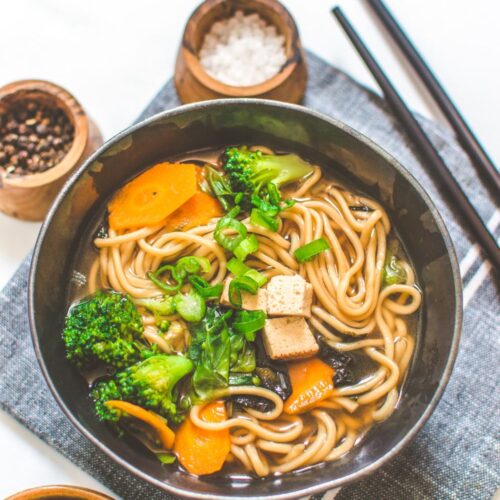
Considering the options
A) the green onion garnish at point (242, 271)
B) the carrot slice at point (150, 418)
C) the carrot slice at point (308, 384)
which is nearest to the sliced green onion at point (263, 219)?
the green onion garnish at point (242, 271)

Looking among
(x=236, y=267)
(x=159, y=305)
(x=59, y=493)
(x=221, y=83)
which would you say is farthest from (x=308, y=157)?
(x=59, y=493)

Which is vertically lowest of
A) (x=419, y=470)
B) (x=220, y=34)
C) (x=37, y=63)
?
(x=419, y=470)

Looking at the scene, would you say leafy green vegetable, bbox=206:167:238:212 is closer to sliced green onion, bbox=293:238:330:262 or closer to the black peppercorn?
sliced green onion, bbox=293:238:330:262

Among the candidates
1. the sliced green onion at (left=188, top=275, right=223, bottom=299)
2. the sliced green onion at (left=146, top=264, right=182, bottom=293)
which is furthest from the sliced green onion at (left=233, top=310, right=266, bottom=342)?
the sliced green onion at (left=146, top=264, right=182, bottom=293)

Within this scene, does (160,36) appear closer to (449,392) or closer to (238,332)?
(238,332)

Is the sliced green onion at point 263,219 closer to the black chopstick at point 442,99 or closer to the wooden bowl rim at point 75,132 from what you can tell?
the wooden bowl rim at point 75,132

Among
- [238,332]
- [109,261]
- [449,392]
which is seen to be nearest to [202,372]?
[238,332]
